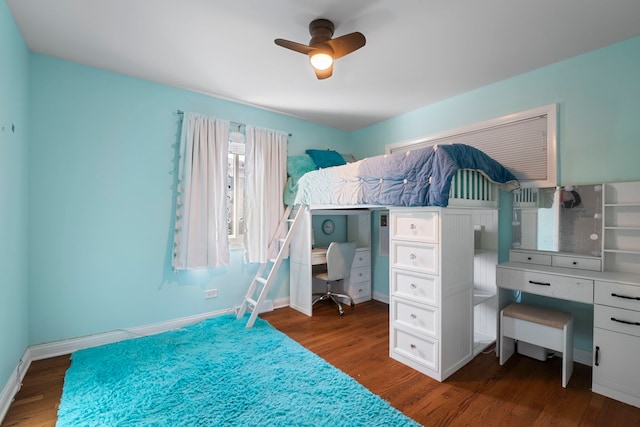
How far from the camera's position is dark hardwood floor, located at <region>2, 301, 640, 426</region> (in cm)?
174

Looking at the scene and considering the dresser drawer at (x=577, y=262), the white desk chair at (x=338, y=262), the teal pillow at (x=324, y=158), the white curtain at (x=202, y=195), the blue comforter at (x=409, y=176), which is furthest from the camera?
the teal pillow at (x=324, y=158)

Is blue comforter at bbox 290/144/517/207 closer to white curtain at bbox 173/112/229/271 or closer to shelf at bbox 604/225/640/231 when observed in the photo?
shelf at bbox 604/225/640/231

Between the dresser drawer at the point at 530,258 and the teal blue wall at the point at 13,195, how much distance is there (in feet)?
13.4

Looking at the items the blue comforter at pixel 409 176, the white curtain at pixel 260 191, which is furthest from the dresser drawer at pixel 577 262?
the white curtain at pixel 260 191

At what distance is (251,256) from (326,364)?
5.47 feet

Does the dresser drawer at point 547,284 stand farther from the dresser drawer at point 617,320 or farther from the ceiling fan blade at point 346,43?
the ceiling fan blade at point 346,43

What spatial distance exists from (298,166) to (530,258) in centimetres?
277

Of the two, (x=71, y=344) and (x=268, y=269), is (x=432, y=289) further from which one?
(x=71, y=344)

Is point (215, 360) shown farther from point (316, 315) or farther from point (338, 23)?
point (338, 23)

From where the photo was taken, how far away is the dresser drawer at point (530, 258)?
2566mm

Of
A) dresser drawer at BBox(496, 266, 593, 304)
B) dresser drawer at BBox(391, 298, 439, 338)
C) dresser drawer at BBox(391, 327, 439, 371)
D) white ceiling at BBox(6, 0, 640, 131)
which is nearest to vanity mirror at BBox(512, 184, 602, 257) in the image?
dresser drawer at BBox(496, 266, 593, 304)

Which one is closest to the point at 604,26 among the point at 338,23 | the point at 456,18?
the point at 456,18

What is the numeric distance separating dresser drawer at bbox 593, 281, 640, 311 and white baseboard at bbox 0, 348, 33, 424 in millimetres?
4008

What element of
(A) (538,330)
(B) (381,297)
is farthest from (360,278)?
(A) (538,330)
